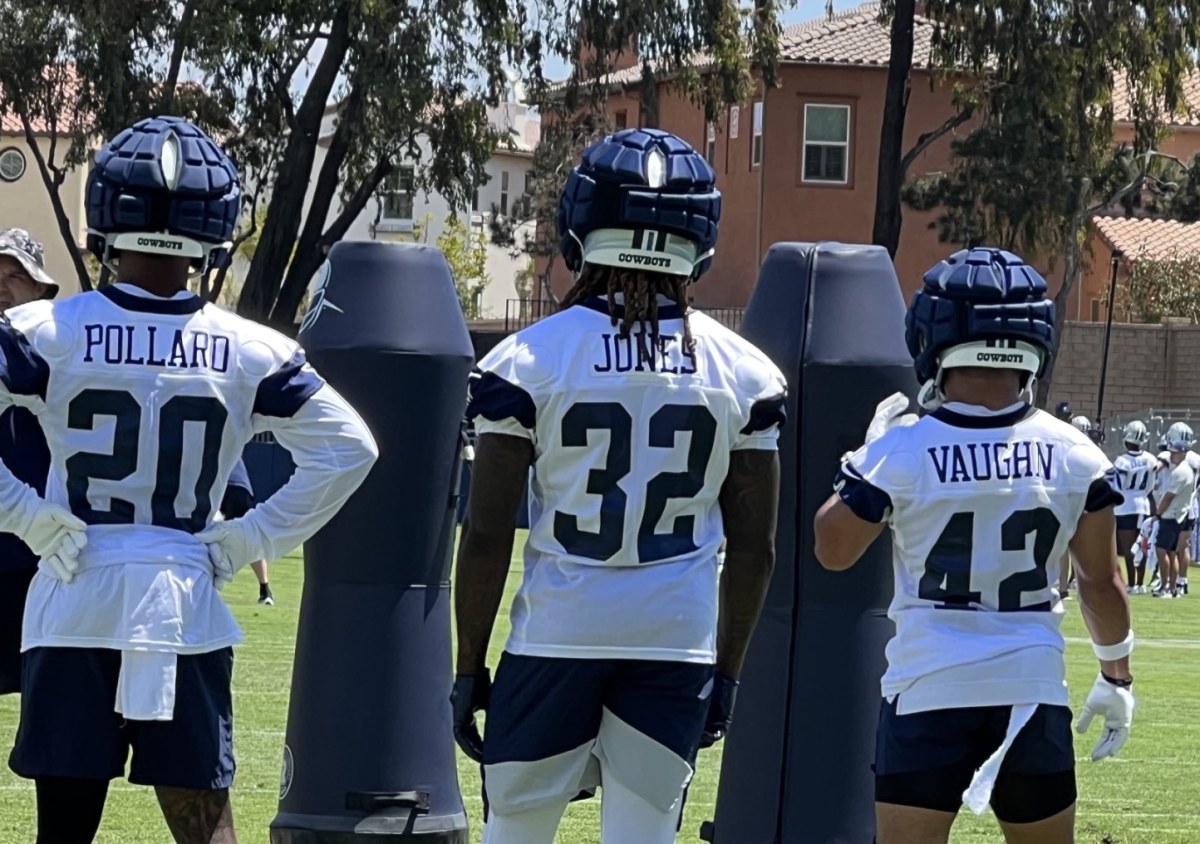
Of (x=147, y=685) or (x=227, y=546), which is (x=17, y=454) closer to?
(x=227, y=546)

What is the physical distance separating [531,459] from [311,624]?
9.42 feet

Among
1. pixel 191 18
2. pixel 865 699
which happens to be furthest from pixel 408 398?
pixel 191 18

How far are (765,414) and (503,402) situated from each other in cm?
61

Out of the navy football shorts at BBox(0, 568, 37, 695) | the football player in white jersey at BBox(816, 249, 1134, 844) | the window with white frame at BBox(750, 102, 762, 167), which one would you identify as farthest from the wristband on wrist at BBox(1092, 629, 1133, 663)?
the window with white frame at BBox(750, 102, 762, 167)

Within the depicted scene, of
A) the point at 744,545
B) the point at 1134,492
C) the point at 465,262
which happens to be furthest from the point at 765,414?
the point at 465,262

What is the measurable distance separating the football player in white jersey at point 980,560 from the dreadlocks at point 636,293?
1.95 feet

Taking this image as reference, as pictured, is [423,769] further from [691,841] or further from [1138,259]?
[1138,259]

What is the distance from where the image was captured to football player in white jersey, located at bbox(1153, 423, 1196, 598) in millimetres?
24422

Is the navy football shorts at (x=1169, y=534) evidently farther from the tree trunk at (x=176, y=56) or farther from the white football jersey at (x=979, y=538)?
the white football jersey at (x=979, y=538)

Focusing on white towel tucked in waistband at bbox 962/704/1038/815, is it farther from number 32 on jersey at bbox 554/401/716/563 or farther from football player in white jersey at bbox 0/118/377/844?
football player in white jersey at bbox 0/118/377/844

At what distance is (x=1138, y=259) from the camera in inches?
2221

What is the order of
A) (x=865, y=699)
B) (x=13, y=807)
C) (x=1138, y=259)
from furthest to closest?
1. (x=1138, y=259)
2. (x=13, y=807)
3. (x=865, y=699)

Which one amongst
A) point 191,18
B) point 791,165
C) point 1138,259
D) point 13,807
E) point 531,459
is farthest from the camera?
point 1138,259

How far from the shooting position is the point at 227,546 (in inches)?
192
